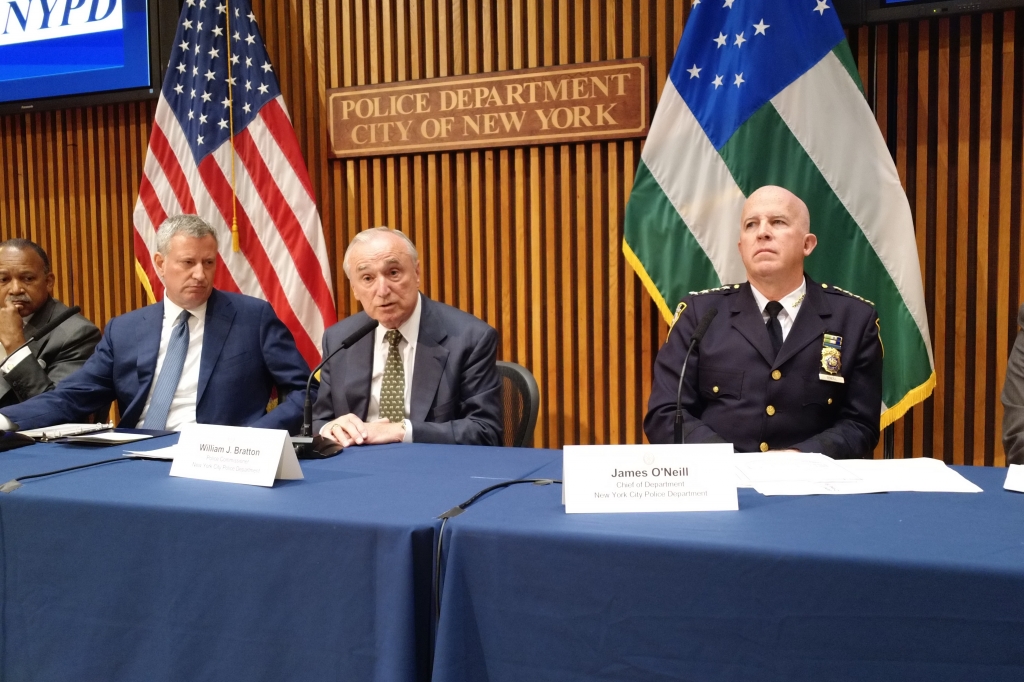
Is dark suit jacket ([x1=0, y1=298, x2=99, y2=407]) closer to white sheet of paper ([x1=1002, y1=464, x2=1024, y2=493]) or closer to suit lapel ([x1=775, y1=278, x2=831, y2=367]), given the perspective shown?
suit lapel ([x1=775, y1=278, x2=831, y2=367])

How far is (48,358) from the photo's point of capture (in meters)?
3.30

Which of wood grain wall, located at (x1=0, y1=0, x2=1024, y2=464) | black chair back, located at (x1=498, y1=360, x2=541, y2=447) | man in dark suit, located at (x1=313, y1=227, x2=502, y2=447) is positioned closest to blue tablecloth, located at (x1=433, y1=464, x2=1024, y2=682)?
man in dark suit, located at (x1=313, y1=227, x2=502, y2=447)

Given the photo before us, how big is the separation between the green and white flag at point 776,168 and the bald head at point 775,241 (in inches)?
30.9

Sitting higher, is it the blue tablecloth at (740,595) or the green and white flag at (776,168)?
the green and white flag at (776,168)

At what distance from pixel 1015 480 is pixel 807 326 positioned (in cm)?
91

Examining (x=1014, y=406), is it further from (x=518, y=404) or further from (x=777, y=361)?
(x=518, y=404)

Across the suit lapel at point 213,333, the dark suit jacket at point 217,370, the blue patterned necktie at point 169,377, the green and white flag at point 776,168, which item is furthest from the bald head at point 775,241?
the blue patterned necktie at point 169,377

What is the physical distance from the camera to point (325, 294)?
3.84 metres

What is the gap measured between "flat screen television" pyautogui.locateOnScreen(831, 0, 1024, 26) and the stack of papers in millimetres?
2116

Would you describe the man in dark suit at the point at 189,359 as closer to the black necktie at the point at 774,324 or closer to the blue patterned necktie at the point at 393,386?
the blue patterned necktie at the point at 393,386

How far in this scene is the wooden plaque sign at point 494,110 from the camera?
11.6 feet

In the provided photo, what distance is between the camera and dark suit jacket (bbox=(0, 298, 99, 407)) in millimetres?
3092

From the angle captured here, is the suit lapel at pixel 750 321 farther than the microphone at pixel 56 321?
No

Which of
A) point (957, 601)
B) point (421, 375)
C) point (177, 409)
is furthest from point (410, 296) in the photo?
point (957, 601)
